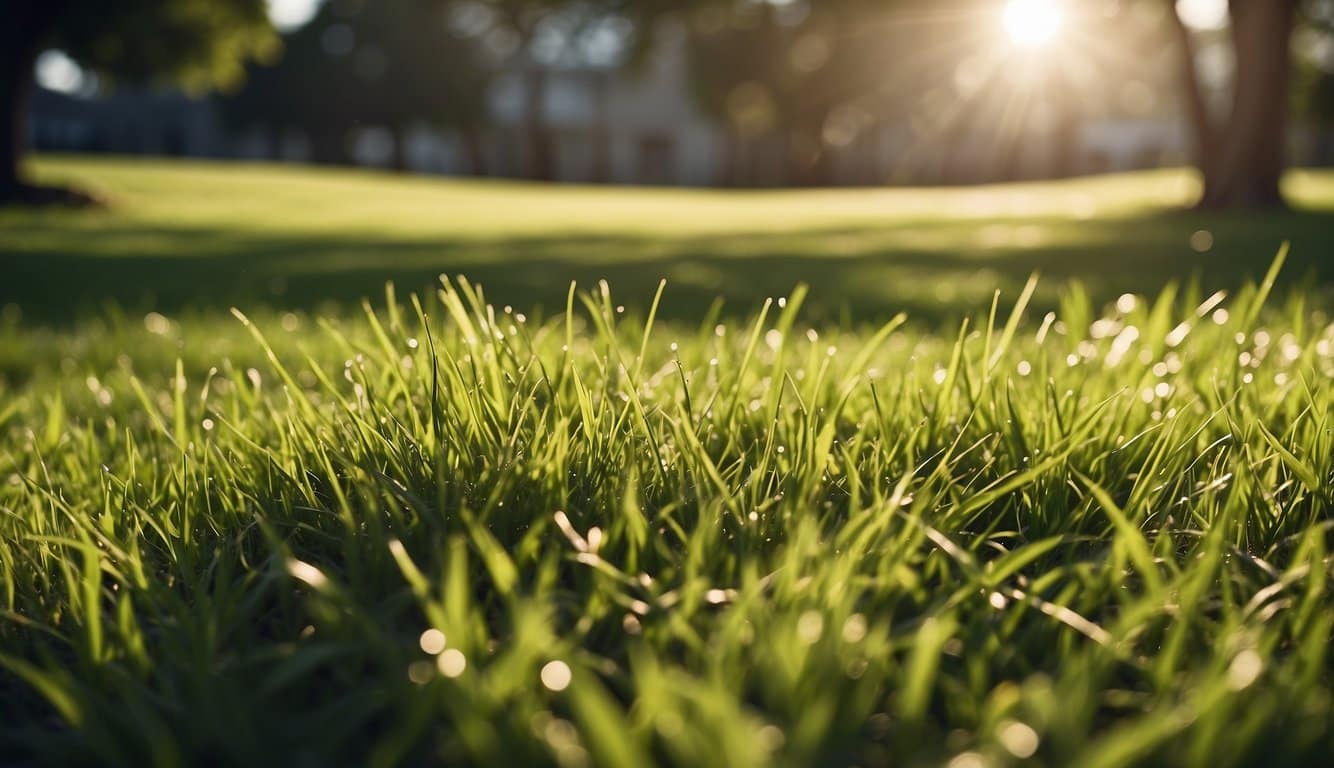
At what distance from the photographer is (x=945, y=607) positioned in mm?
1281

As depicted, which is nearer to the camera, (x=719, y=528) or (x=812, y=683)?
(x=812, y=683)

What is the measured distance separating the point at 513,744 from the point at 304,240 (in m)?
13.8

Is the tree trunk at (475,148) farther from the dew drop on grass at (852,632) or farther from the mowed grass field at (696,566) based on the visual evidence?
the dew drop on grass at (852,632)

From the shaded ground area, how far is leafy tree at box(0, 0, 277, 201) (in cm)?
214

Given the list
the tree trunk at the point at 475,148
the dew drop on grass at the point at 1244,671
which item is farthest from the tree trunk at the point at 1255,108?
the tree trunk at the point at 475,148

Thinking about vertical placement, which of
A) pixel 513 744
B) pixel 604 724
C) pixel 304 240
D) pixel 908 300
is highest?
pixel 604 724

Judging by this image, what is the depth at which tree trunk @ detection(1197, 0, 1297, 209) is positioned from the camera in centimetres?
1550

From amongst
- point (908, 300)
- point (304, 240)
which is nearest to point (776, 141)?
point (304, 240)

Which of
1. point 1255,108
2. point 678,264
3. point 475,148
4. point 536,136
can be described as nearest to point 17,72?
point 678,264

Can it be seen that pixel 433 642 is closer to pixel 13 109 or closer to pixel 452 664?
pixel 452 664

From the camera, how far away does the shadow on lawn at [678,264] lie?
779 cm

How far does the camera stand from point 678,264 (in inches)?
418

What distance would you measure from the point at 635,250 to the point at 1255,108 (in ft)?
30.8

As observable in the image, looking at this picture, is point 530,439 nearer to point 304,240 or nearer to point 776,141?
point 304,240
